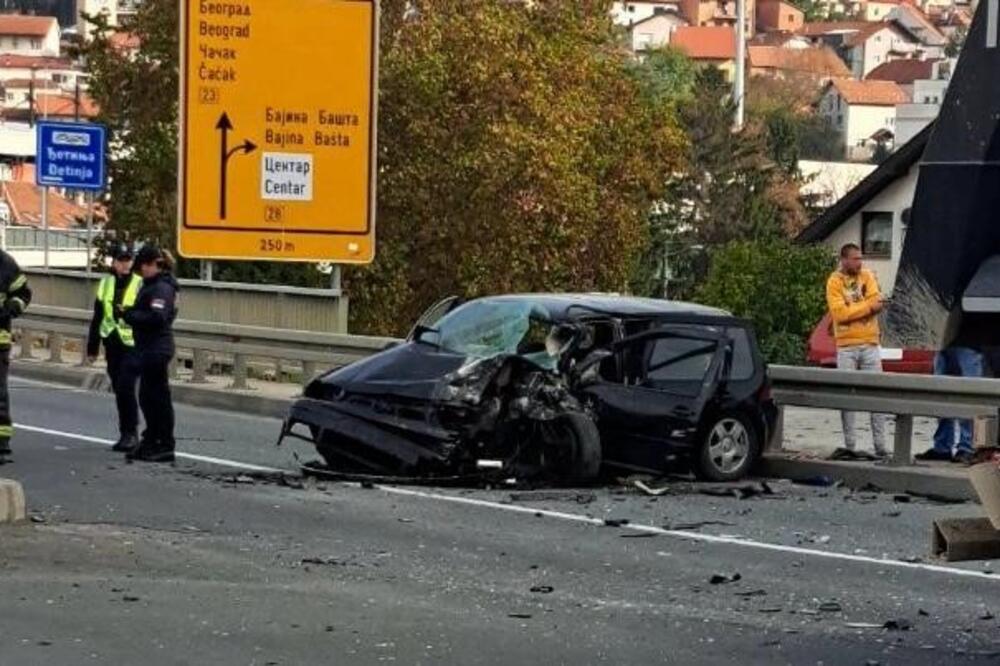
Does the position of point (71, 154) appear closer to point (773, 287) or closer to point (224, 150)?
point (224, 150)

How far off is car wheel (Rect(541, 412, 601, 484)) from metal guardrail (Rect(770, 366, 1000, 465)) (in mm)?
1980

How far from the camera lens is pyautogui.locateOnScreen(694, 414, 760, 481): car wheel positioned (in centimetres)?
1427

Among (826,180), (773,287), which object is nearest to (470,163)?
(773,287)

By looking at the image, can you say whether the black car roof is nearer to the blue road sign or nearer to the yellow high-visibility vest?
the yellow high-visibility vest

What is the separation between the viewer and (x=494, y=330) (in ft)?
47.3

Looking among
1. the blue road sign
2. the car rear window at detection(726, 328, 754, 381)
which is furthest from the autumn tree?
the car rear window at detection(726, 328, 754, 381)

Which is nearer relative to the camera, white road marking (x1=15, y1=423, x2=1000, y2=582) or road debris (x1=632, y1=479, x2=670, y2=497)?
white road marking (x1=15, y1=423, x2=1000, y2=582)

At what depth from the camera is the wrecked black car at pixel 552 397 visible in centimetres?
1377

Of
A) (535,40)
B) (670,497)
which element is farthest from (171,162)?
(670,497)

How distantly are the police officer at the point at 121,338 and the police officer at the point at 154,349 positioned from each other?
0.72 feet

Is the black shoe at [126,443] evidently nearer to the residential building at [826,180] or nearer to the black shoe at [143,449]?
the black shoe at [143,449]

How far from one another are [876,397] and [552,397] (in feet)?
7.86

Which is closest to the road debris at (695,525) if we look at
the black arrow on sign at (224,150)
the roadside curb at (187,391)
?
the roadside curb at (187,391)

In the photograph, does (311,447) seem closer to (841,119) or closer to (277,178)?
(277,178)
